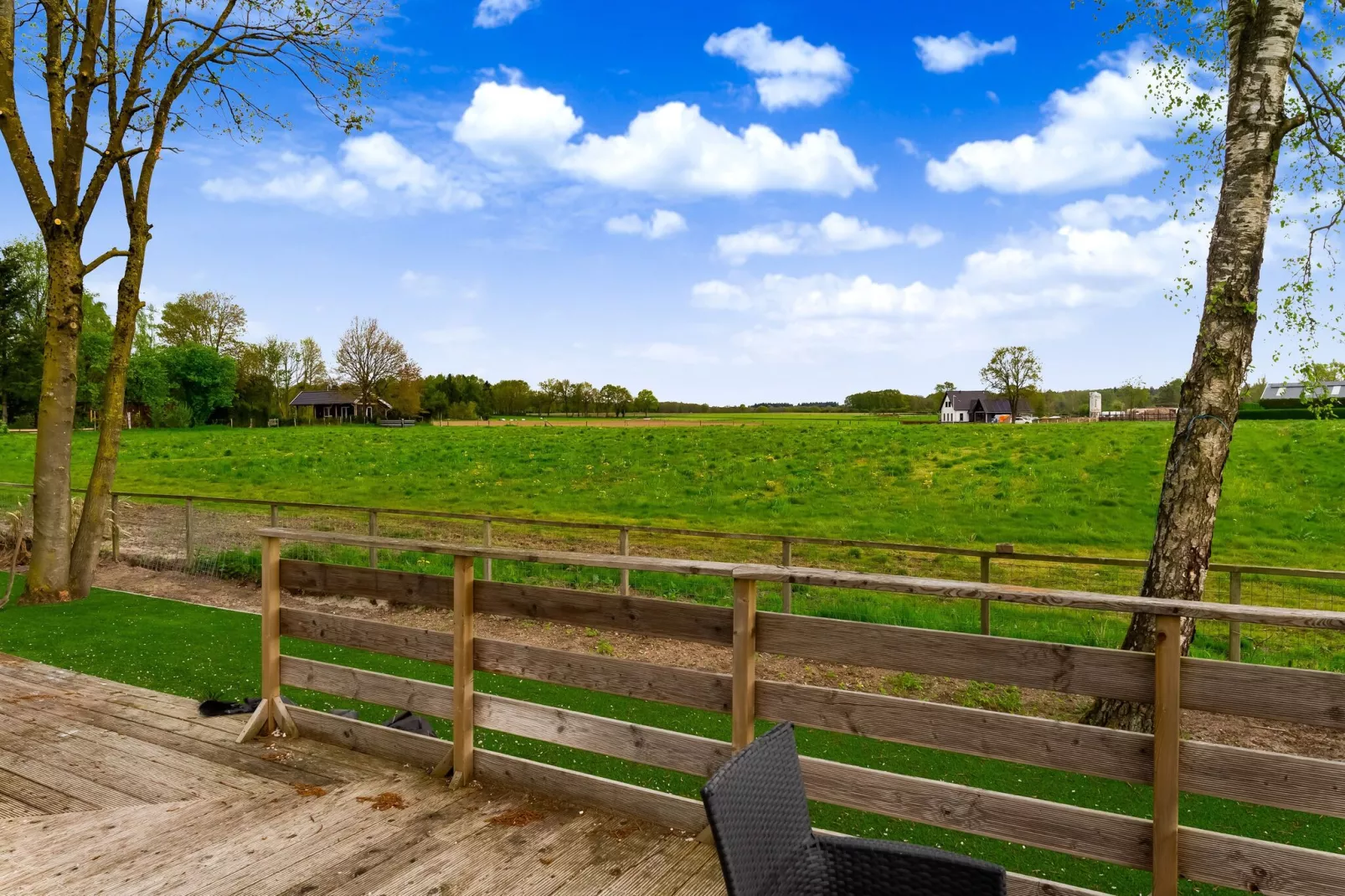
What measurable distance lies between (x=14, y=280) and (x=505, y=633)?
4836 centimetres

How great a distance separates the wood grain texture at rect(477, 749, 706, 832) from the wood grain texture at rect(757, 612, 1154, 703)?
79cm

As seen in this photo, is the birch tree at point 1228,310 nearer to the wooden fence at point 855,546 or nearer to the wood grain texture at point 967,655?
the wooden fence at point 855,546

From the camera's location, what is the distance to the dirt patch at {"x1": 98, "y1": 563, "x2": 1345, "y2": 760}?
6.25 m

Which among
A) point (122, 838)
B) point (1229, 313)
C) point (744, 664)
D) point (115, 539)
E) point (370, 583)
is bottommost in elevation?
point (115, 539)

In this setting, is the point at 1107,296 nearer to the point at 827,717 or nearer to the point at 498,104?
the point at 498,104

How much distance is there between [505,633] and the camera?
9391 millimetres

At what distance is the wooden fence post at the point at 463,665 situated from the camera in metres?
3.60

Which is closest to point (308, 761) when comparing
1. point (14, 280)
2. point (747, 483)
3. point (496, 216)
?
point (747, 483)

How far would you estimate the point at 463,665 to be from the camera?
362cm

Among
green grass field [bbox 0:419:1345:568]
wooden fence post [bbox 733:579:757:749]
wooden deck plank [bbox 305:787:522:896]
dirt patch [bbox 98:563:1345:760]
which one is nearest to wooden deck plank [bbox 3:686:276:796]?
wooden deck plank [bbox 305:787:522:896]

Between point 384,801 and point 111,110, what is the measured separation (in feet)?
36.2

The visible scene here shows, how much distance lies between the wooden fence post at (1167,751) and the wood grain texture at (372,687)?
2821mm

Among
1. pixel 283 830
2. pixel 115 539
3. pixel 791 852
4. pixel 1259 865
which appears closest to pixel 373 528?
pixel 115 539

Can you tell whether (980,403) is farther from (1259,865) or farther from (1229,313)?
(1259,865)
